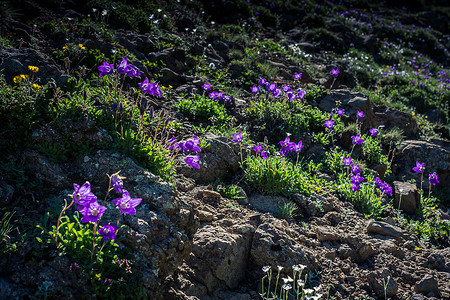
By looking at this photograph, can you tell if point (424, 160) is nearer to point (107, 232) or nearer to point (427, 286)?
point (427, 286)

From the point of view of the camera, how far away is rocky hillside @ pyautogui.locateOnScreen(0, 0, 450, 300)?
2.70 meters

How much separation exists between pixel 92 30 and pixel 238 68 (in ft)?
10.3

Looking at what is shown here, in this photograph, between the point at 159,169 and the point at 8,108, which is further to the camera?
the point at 159,169

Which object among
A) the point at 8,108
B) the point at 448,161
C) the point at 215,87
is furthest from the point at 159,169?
the point at 448,161

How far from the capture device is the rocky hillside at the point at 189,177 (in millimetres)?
2703

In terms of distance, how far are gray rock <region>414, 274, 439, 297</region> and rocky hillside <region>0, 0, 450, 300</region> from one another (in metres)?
0.01

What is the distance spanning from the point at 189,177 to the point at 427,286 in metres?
2.78

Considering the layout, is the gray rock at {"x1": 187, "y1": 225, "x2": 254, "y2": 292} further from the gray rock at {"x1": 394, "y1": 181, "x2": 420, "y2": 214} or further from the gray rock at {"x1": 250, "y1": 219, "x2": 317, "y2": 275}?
the gray rock at {"x1": 394, "y1": 181, "x2": 420, "y2": 214}

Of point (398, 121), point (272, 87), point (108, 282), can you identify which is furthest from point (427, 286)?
point (398, 121)

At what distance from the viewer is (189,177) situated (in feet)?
14.6

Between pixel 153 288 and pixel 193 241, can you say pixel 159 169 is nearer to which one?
pixel 193 241

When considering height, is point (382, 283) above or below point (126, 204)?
below

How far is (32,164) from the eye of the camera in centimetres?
323

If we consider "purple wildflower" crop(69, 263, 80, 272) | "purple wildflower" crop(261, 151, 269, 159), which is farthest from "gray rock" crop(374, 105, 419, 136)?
"purple wildflower" crop(69, 263, 80, 272)
